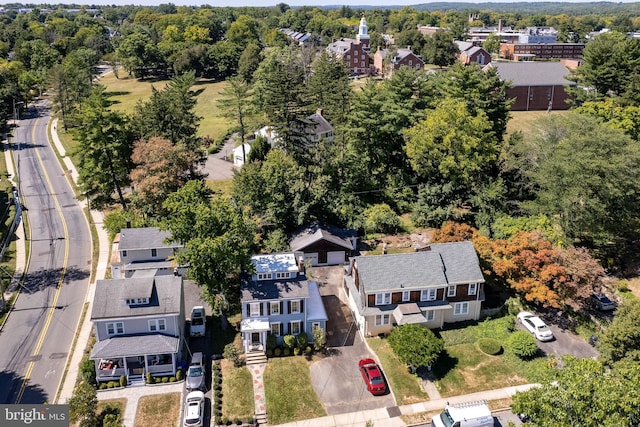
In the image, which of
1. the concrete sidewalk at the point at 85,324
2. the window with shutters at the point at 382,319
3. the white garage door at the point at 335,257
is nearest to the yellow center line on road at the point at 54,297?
the concrete sidewalk at the point at 85,324

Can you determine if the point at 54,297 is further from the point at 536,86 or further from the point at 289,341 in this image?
the point at 536,86

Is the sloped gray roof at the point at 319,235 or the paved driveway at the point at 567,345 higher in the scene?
the sloped gray roof at the point at 319,235

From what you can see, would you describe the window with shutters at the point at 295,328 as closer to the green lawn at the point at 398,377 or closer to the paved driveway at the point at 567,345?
the green lawn at the point at 398,377

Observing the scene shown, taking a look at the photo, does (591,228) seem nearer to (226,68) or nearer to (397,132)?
(397,132)

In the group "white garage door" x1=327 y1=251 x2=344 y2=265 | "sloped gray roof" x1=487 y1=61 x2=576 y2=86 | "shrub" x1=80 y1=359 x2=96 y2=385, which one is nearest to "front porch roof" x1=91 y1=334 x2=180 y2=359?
"shrub" x1=80 y1=359 x2=96 y2=385

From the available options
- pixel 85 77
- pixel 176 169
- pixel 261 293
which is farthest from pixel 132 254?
pixel 85 77
